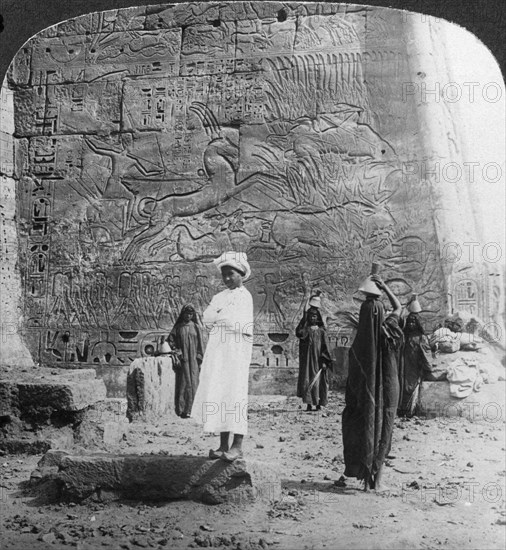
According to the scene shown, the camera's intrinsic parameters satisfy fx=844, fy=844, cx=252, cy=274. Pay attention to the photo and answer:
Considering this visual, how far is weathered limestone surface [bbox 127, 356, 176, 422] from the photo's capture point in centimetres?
494

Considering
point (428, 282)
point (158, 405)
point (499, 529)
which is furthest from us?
point (158, 405)

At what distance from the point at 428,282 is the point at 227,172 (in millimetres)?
1333

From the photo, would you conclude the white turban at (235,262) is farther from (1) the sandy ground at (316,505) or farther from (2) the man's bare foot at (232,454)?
(2) the man's bare foot at (232,454)

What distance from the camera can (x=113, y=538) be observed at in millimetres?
4484

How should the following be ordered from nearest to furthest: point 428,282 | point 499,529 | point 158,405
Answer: point 499,529, point 428,282, point 158,405

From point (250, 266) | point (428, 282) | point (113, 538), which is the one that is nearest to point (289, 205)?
point (250, 266)

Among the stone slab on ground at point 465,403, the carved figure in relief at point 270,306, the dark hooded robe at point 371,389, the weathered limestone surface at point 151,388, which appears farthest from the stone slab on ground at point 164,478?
the stone slab on ground at point 465,403

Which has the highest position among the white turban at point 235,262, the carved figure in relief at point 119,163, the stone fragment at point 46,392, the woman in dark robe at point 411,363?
the carved figure in relief at point 119,163

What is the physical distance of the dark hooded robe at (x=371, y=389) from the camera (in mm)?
4625

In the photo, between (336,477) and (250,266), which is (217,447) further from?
(250,266)

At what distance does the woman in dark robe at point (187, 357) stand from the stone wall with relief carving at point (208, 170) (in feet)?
0.32

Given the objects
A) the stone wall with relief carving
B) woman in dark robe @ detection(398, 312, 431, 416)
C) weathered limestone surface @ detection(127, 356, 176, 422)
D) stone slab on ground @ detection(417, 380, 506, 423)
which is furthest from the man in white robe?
stone slab on ground @ detection(417, 380, 506, 423)

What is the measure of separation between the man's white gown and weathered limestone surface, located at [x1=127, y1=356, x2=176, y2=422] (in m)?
0.26

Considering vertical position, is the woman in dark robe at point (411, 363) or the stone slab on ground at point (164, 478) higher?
the woman in dark robe at point (411, 363)
